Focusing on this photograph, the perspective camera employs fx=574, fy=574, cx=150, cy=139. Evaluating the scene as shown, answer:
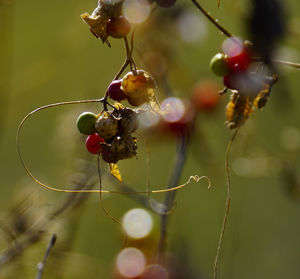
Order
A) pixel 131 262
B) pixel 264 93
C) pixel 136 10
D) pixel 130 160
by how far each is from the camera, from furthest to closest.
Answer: pixel 130 160 → pixel 131 262 → pixel 264 93 → pixel 136 10

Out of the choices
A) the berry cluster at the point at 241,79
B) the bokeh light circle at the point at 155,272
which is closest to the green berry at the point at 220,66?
the berry cluster at the point at 241,79

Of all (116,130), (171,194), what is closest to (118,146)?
(116,130)

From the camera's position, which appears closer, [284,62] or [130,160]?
[284,62]

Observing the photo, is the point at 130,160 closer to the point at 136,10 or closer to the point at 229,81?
the point at 229,81

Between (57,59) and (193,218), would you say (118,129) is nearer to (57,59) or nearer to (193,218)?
(57,59)

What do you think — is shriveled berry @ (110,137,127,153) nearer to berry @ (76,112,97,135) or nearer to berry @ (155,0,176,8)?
berry @ (76,112,97,135)

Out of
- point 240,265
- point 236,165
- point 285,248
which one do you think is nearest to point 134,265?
point 236,165

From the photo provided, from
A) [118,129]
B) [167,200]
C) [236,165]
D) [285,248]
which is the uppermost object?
[118,129]

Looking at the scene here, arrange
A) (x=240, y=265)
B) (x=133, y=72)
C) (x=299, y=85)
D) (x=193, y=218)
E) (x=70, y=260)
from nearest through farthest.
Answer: (x=133, y=72), (x=70, y=260), (x=240, y=265), (x=193, y=218), (x=299, y=85)
